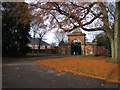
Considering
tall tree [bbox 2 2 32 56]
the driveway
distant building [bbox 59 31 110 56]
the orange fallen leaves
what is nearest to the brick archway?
distant building [bbox 59 31 110 56]

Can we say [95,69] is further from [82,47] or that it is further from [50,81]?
[82,47]

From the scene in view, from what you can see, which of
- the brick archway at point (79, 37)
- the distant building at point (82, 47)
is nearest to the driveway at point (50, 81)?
the distant building at point (82, 47)

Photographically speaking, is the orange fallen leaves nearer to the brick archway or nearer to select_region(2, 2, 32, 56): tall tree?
select_region(2, 2, 32, 56): tall tree

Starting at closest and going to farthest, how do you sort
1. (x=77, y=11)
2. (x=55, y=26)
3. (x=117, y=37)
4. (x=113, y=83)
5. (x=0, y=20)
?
1. (x=113, y=83)
2. (x=117, y=37)
3. (x=77, y=11)
4. (x=55, y=26)
5. (x=0, y=20)

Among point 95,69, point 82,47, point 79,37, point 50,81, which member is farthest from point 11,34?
point 79,37

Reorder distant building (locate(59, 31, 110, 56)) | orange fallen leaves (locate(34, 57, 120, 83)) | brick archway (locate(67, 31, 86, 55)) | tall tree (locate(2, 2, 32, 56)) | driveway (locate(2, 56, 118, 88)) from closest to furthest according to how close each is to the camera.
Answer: driveway (locate(2, 56, 118, 88)) → orange fallen leaves (locate(34, 57, 120, 83)) → tall tree (locate(2, 2, 32, 56)) → distant building (locate(59, 31, 110, 56)) → brick archway (locate(67, 31, 86, 55))

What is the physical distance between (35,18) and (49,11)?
6.37 ft

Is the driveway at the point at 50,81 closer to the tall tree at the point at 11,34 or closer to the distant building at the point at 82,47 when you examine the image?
the tall tree at the point at 11,34

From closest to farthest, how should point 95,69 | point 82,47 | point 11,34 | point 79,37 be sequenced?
point 95,69, point 11,34, point 82,47, point 79,37

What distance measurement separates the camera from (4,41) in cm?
1988

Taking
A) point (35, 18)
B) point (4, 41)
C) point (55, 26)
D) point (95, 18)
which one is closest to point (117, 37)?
point (95, 18)

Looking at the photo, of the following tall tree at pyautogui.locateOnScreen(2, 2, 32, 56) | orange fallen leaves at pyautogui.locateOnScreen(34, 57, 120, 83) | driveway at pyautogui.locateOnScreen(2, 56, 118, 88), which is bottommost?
orange fallen leaves at pyautogui.locateOnScreen(34, 57, 120, 83)

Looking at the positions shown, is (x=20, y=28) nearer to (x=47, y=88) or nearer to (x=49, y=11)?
(x=49, y=11)

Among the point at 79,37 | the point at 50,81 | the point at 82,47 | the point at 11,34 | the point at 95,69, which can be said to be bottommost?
A: the point at 95,69
